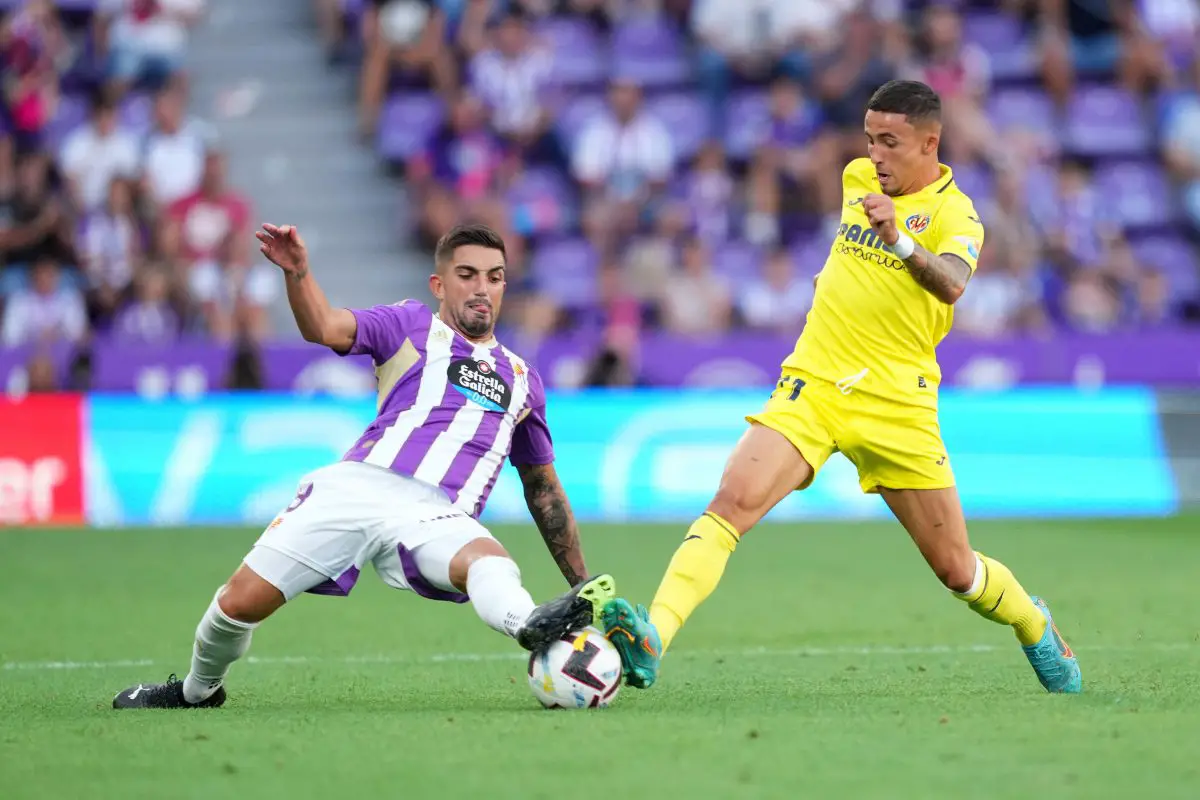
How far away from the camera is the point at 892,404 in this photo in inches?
253

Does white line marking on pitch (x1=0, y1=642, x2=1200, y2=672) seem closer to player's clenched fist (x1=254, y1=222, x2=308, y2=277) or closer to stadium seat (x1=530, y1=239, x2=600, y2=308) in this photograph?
player's clenched fist (x1=254, y1=222, x2=308, y2=277)

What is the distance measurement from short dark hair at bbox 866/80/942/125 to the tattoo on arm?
0.60 metres

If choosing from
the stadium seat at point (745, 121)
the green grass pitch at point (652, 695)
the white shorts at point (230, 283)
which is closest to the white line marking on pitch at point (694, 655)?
the green grass pitch at point (652, 695)

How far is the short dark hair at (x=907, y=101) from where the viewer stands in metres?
6.41

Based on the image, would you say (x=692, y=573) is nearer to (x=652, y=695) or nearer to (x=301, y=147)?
(x=652, y=695)

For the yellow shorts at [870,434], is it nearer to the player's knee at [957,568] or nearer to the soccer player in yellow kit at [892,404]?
the soccer player in yellow kit at [892,404]

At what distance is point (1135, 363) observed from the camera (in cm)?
1627

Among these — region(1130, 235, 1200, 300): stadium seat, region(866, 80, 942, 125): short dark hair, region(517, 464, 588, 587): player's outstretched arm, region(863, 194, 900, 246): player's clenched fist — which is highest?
region(866, 80, 942, 125): short dark hair

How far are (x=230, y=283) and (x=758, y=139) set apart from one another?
5.83 metres

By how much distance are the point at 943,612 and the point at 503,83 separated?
415 inches

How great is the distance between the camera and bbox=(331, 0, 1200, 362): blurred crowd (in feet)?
57.4

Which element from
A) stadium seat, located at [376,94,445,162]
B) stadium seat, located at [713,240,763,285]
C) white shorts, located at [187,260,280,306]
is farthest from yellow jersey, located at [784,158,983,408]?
stadium seat, located at [376,94,445,162]

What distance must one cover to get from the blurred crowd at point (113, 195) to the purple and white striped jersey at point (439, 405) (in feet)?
31.7

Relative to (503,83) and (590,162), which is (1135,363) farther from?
(503,83)
